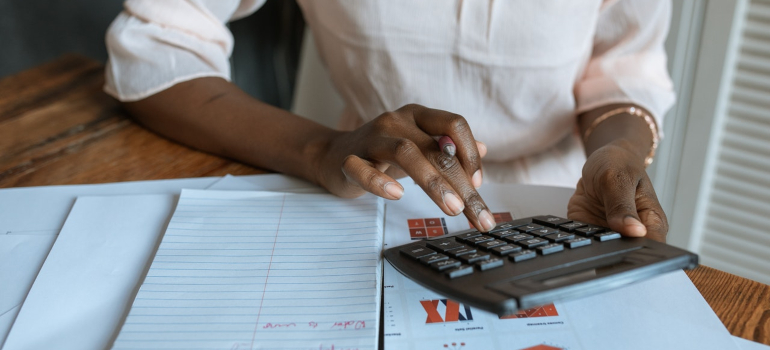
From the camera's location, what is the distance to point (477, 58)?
76 cm

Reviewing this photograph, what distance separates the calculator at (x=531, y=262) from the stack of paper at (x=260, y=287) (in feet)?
0.11

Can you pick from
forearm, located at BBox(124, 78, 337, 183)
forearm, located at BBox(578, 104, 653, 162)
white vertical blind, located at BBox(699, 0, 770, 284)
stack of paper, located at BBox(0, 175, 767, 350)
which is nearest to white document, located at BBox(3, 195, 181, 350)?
stack of paper, located at BBox(0, 175, 767, 350)

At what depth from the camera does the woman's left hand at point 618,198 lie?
0.48 meters

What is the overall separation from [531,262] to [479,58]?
396 millimetres

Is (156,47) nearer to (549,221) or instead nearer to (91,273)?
(91,273)

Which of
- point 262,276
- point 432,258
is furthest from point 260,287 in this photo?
point 432,258

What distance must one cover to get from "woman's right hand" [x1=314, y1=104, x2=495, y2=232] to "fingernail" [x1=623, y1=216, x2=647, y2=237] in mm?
100

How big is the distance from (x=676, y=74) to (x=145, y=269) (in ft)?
3.45

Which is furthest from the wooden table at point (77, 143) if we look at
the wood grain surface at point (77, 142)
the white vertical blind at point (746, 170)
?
the white vertical blind at point (746, 170)

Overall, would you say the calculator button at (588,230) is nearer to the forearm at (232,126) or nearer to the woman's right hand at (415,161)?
the woman's right hand at (415,161)

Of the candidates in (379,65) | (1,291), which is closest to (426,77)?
(379,65)

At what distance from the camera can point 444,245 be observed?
0.46 metres

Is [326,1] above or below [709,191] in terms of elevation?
above

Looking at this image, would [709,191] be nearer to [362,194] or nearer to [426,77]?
[426,77]
